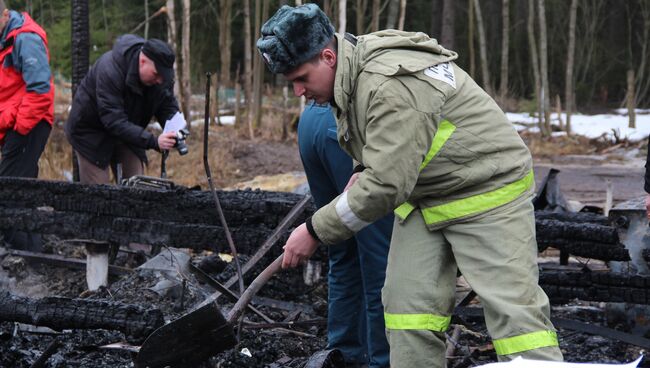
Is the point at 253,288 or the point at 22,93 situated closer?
the point at 253,288

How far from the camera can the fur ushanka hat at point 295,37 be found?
297 cm

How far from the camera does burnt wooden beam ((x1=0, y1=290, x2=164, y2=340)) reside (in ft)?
13.7

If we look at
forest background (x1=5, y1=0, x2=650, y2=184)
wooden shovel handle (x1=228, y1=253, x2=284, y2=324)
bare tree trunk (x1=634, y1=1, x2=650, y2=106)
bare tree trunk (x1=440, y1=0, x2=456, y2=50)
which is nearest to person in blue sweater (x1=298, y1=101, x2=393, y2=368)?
wooden shovel handle (x1=228, y1=253, x2=284, y2=324)

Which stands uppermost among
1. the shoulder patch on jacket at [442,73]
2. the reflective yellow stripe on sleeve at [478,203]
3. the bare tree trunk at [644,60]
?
the shoulder patch on jacket at [442,73]

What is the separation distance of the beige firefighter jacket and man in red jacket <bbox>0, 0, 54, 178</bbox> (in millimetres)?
4111

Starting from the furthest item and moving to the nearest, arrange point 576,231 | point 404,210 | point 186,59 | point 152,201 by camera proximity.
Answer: point 186,59 < point 152,201 < point 576,231 < point 404,210

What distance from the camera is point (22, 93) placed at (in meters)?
6.72

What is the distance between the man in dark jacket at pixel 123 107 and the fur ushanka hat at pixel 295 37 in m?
3.19

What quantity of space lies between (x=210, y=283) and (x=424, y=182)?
4.75 ft

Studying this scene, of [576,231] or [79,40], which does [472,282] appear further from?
[79,40]

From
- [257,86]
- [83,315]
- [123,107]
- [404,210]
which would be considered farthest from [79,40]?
[257,86]

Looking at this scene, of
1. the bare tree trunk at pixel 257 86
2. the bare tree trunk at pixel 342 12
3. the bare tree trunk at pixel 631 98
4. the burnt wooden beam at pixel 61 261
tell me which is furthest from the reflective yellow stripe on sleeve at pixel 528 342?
the bare tree trunk at pixel 631 98

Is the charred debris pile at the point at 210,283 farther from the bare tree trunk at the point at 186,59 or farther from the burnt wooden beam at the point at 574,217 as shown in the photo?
the bare tree trunk at the point at 186,59

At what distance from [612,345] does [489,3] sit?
978 inches
